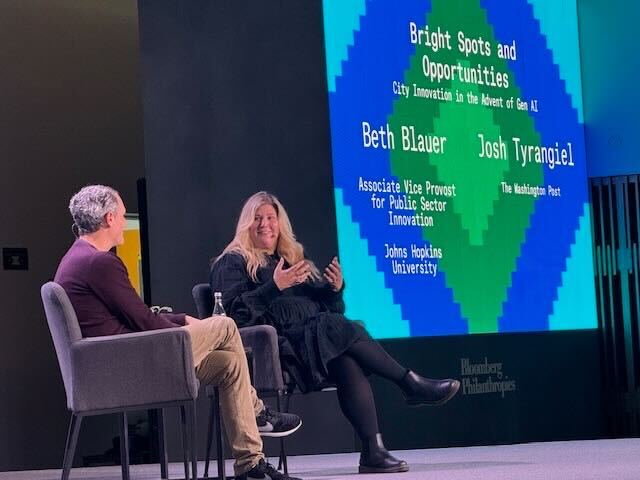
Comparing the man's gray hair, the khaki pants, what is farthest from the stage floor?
the man's gray hair

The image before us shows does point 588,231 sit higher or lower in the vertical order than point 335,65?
lower

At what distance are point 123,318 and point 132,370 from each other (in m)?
0.26

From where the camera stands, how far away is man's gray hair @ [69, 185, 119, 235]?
3875 mm

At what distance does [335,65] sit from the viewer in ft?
21.1

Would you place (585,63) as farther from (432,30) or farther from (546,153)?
(432,30)

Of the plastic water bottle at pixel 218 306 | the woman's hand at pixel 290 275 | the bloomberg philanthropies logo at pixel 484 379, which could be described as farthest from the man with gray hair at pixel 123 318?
the bloomberg philanthropies logo at pixel 484 379

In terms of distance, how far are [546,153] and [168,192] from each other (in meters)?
2.54

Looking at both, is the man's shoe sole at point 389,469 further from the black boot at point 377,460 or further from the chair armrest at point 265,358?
the chair armrest at point 265,358

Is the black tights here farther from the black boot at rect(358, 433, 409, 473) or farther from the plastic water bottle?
the plastic water bottle

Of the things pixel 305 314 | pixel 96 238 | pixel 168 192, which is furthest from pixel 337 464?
pixel 96 238

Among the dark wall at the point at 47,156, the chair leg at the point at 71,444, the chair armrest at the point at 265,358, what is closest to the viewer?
the chair leg at the point at 71,444

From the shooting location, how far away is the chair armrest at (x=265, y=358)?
4648 millimetres

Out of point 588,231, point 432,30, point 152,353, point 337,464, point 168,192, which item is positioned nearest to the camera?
point 152,353

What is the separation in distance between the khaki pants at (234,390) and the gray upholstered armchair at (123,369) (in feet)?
1.01
